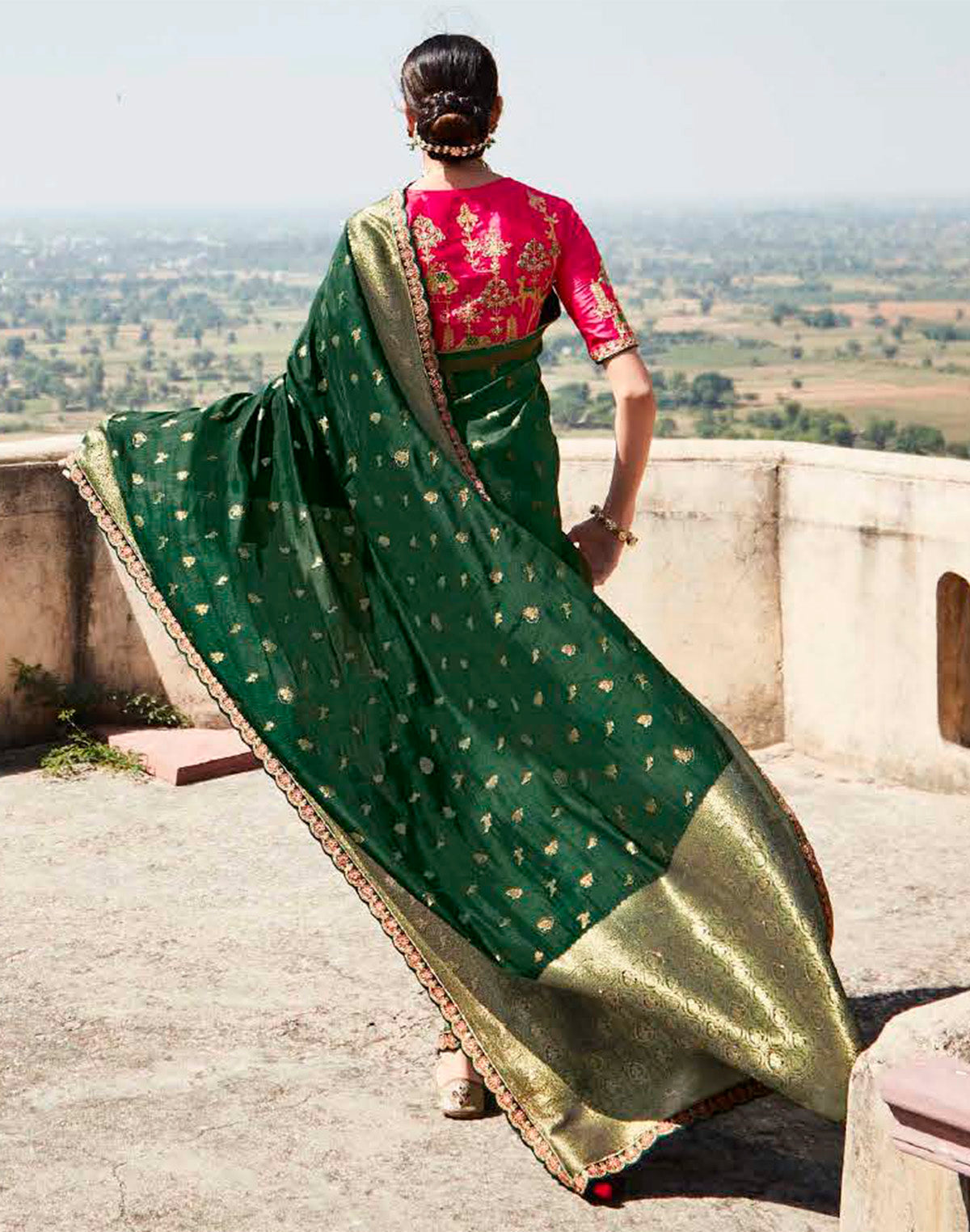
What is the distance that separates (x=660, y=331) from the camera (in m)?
95.4

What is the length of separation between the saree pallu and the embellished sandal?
17cm

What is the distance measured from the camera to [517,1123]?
10.3ft

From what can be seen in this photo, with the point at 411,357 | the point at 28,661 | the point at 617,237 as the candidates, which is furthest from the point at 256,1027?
the point at 617,237

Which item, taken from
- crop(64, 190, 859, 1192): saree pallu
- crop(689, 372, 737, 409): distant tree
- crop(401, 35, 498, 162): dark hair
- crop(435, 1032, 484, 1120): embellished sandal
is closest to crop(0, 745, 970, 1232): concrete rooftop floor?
crop(435, 1032, 484, 1120): embellished sandal

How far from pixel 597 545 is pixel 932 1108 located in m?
1.32

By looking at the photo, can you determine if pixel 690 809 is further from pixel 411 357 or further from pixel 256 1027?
pixel 256 1027

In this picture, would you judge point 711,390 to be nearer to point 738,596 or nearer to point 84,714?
point 738,596

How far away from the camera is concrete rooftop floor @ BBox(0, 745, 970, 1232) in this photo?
9.96ft

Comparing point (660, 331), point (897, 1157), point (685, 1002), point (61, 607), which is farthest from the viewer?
point (660, 331)

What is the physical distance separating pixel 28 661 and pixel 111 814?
70 cm

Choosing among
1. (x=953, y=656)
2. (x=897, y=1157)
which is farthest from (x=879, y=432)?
(x=897, y=1157)

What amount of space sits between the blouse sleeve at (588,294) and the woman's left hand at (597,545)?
290mm

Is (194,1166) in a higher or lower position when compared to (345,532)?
lower

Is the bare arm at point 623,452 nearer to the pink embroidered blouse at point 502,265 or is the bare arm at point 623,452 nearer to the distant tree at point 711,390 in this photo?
the pink embroidered blouse at point 502,265
